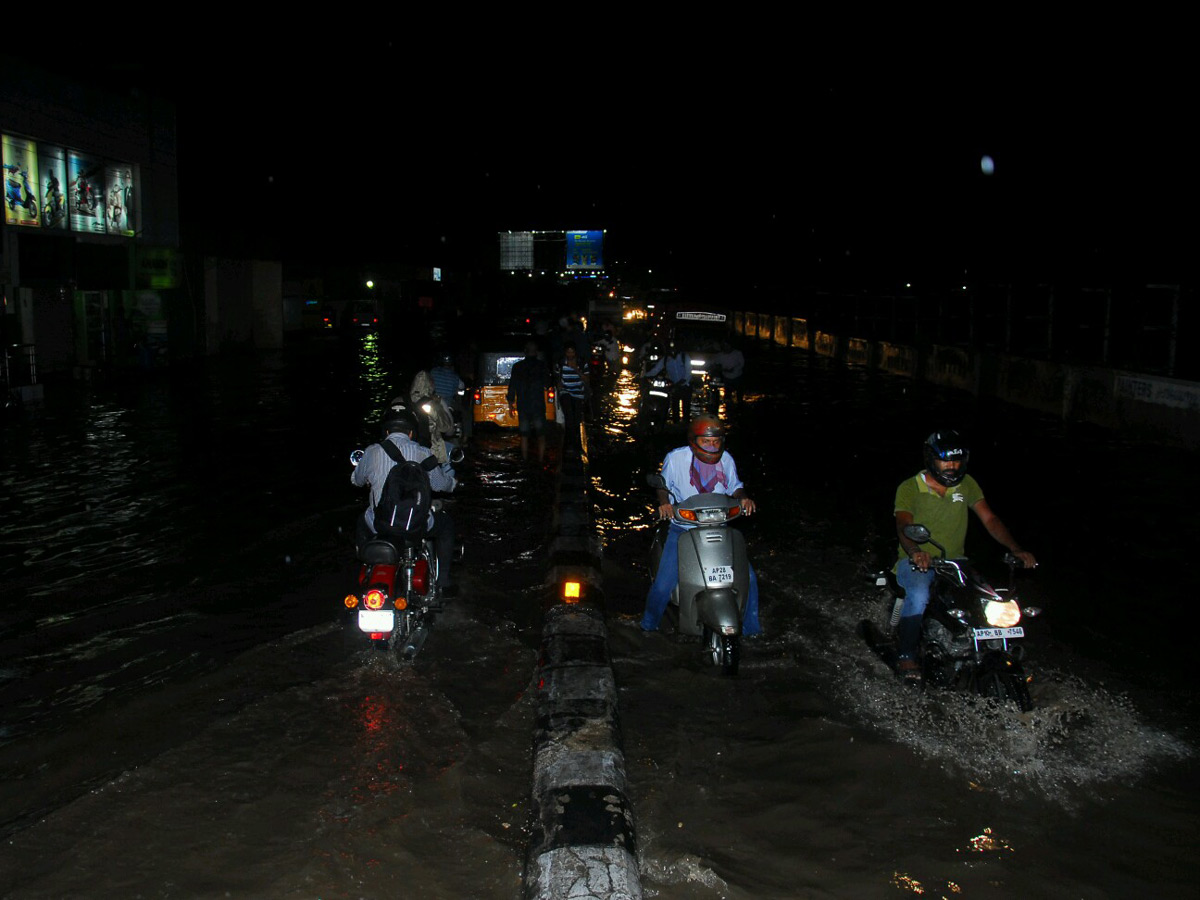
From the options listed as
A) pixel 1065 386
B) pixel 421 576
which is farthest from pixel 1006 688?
pixel 1065 386

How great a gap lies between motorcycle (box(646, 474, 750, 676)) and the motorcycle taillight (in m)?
1.62

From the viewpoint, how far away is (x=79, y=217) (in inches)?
1034

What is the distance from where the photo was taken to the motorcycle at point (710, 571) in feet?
21.2

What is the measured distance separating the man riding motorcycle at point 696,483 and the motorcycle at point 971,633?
3.41ft

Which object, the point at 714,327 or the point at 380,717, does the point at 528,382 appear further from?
the point at 714,327

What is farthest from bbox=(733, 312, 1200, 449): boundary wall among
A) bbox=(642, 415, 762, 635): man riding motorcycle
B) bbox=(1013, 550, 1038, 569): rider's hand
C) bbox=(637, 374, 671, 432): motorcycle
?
bbox=(1013, 550, 1038, 569): rider's hand

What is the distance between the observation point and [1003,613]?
5492mm

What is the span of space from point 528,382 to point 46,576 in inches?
282

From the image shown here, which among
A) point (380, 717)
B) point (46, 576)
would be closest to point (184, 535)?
point (46, 576)

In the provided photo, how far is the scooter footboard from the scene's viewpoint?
20.6ft

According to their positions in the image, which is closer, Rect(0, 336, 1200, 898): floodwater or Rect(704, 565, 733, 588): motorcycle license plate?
Rect(0, 336, 1200, 898): floodwater

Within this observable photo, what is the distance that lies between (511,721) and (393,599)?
102 cm

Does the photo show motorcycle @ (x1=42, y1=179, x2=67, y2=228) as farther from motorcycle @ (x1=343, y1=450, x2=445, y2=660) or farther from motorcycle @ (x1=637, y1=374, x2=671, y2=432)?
motorcycle @ (x1=343, y1=450, x2=445, y2=660)

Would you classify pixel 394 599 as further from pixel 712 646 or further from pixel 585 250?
pixel 585 250
